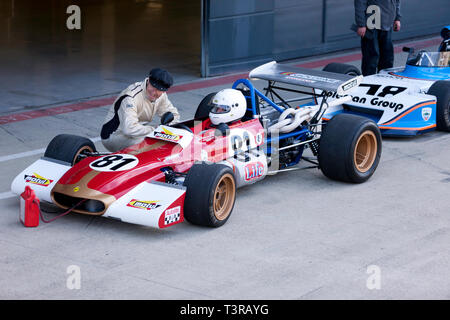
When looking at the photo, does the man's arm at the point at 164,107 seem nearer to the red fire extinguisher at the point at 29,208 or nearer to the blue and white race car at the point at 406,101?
the red fire extinguisher at the point at 29,208

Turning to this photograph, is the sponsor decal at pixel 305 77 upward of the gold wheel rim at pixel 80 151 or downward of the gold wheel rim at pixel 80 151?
upward

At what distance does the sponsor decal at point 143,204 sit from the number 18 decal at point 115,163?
0.42m

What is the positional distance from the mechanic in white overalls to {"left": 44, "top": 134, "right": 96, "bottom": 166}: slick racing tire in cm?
29

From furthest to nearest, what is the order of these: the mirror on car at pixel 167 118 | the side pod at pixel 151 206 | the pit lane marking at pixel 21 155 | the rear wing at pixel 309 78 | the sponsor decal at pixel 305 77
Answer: the pit lane marking at pixel 21 155 → the sponsor decal at pixel 305 77 → the rear wing at pixel 309 78 → the mirror on car at pixel 167 118 → the side pod at pixel 151 206

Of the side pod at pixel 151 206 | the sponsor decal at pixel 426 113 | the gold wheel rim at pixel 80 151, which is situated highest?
the sponsor decal at pixel 426 113

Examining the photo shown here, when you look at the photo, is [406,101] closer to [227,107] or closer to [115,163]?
[227,107]

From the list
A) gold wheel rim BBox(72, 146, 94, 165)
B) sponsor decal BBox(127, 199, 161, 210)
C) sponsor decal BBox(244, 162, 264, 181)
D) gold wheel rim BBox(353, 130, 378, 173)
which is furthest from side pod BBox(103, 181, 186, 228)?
gold wheel rim BBox(353, 130, 378, 173)

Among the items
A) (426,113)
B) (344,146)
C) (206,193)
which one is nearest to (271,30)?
(426,113)

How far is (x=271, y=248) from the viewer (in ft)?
21.9

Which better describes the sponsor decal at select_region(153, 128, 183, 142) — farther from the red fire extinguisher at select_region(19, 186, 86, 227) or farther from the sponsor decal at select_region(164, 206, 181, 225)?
the red fire extinguisher at select_region(19, 186, 86, 227)

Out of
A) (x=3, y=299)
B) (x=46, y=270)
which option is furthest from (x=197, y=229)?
(x=3, y=299)

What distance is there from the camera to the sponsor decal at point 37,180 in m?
7.27

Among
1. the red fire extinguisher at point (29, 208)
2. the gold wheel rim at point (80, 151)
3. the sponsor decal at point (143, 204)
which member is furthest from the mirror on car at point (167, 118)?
the red fire extinguisher at point (29, 208)
